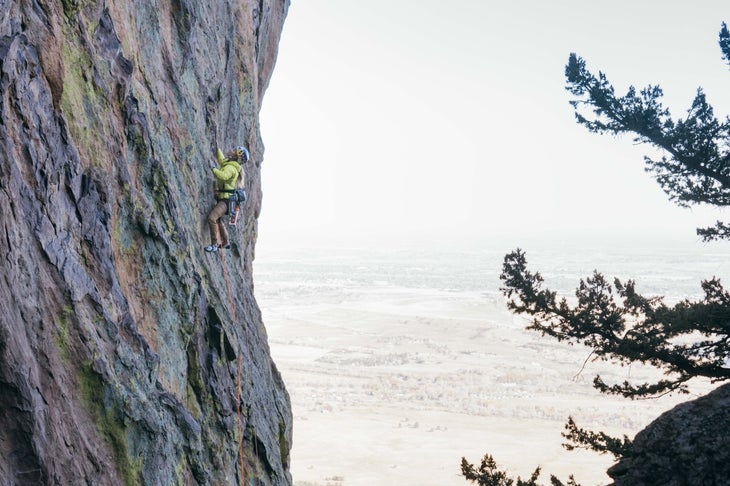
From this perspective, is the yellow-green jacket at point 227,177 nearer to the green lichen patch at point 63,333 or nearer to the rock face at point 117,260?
the rock face at point 117,260

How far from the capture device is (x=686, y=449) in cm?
998

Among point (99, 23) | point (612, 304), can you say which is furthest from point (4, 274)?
point (612, 304)

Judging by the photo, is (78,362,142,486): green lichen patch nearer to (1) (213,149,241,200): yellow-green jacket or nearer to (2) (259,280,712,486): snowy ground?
(1) (213,149,241,200): yellow-green jacket

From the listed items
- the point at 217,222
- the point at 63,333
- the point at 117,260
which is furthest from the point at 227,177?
the point at 63,333

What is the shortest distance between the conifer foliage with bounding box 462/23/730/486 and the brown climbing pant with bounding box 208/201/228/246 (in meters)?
6.46

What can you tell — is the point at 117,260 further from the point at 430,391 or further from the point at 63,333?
the point at 430,391

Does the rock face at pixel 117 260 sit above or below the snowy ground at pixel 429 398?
above

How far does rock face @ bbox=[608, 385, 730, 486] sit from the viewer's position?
9.56 m

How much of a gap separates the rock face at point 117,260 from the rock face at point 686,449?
23.8ft

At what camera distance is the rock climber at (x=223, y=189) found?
13.2 metres

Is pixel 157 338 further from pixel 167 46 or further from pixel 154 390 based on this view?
pixel 167 46

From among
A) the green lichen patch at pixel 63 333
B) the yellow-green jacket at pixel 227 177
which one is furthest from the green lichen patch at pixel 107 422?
the yellow-green jacket at pixel 227 177

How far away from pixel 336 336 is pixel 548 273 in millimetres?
94401

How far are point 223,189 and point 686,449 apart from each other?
32.7 feet
